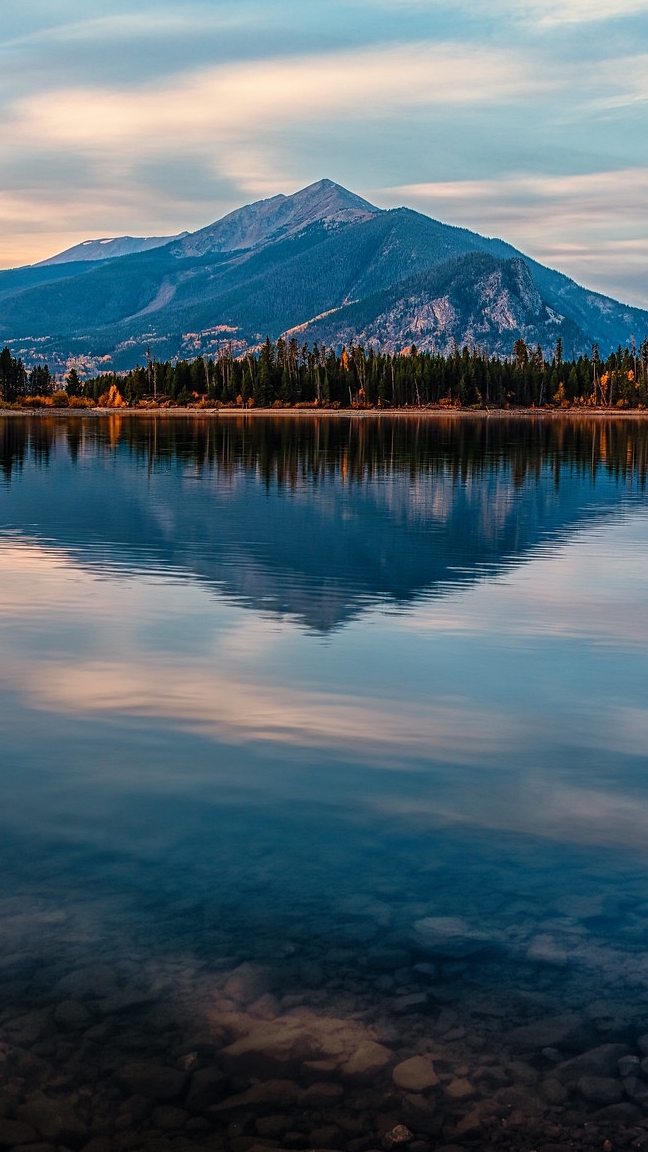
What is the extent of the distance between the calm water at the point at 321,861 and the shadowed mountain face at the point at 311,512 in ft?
6.32

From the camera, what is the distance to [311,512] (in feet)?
168

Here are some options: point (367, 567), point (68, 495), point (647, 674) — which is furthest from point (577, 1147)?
point (68, 495)

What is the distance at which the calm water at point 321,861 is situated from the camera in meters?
8.44

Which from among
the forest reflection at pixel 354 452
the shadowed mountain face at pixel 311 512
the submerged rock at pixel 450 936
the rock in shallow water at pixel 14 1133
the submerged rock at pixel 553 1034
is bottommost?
the rock in shallow water at pixel 14 1133

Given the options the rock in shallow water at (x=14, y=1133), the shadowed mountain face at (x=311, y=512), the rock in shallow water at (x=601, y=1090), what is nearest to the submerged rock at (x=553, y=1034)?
the rock in shallow water at (x=601, y=1090)

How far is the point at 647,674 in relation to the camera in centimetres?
2162

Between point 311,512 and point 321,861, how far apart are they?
39.3 m

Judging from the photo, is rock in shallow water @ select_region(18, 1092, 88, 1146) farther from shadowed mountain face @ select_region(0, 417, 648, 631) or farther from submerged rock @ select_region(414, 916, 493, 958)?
shadowed mountain face @ select_region(0, 417, 648, 631)

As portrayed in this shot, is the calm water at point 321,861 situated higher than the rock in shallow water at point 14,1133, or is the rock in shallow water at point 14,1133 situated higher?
the calm water at point 321,861

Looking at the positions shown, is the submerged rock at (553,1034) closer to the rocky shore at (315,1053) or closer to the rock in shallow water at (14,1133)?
the rocky shore at (315,1053)

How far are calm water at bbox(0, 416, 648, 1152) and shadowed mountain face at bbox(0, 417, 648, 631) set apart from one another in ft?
6.32

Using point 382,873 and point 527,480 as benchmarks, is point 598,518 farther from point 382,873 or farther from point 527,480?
point 382,873

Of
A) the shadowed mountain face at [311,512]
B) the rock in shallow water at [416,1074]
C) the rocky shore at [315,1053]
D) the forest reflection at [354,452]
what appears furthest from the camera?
the forest reflection at [354,452]

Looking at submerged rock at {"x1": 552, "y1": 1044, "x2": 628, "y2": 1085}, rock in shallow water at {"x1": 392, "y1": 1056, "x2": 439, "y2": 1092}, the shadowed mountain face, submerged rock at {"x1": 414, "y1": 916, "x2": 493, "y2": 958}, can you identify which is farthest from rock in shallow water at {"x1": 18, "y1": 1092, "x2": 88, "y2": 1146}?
Answer: the shadowed mountain face
